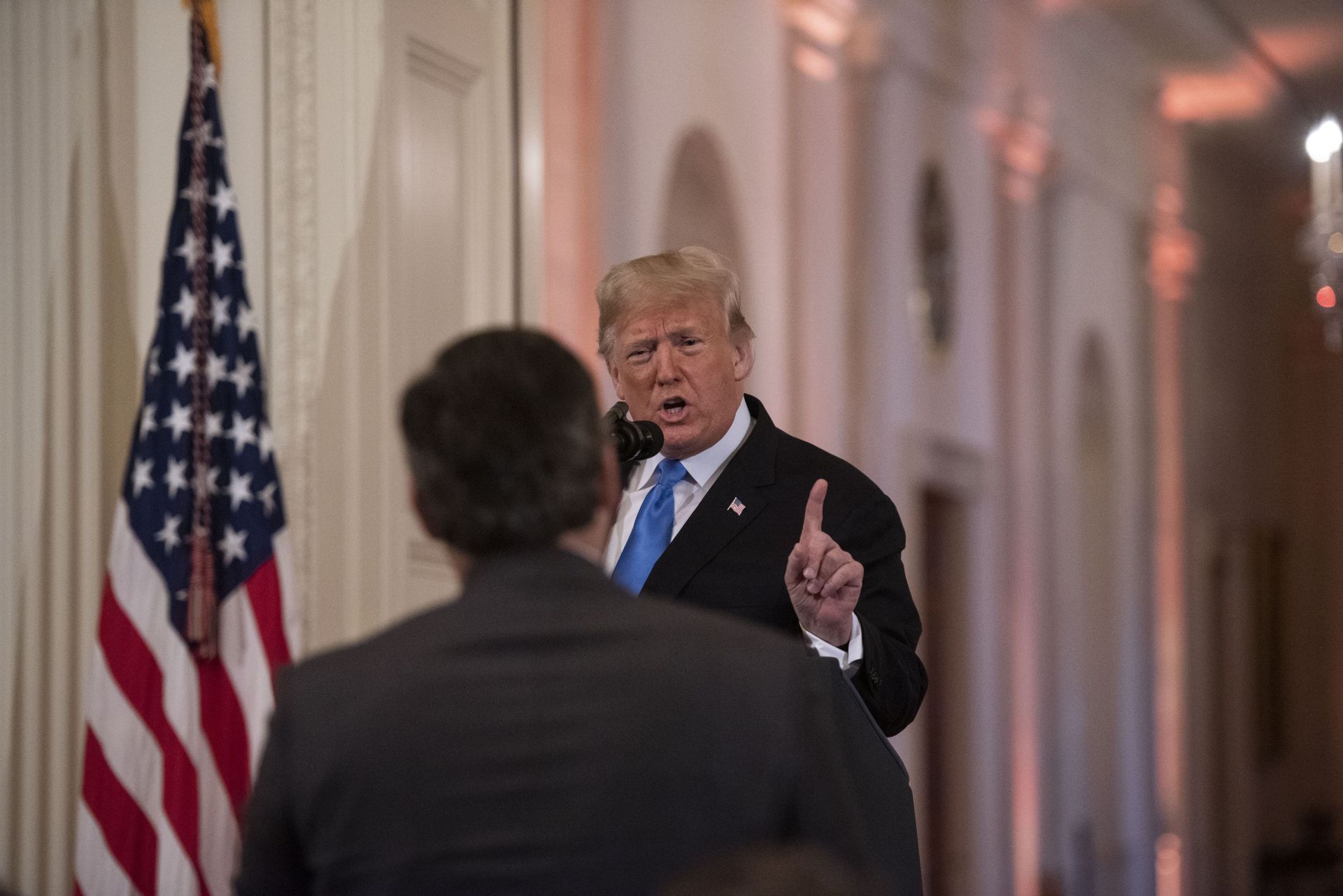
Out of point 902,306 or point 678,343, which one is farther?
point 902,306

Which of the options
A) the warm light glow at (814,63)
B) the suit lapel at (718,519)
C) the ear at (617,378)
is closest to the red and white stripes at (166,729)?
the ear at (617,378)

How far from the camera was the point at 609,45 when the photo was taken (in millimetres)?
7348

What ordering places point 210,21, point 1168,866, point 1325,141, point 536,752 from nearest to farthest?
1. point 536,752
2. point 210,21
3. point 1325,141
4. point 1168,866

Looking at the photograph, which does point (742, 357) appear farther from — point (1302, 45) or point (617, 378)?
point (1302, 45)

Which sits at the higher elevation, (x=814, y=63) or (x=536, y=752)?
(x=814, y=63)

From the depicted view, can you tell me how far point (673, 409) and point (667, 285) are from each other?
22cm

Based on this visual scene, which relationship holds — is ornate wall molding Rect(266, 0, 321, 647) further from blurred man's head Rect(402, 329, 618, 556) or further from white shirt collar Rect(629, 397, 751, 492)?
blurred man's head Rect(402, 329, 618, 556)

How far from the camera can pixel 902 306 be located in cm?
1021

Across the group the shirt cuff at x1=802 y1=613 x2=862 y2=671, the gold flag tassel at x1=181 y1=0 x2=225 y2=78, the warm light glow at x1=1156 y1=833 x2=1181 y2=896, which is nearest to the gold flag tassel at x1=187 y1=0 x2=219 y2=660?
the gold flag tassel at x1=181 y1=0 x2=225 y2=78

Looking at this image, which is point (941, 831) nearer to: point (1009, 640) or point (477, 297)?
point (1009, 640)

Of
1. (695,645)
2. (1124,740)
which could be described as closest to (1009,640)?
(1124,740)

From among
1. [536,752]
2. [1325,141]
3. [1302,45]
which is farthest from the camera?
[1302,45]

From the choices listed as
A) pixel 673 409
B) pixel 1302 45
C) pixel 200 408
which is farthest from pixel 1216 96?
pixel 673 409

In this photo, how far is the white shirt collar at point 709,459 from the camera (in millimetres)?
2939
